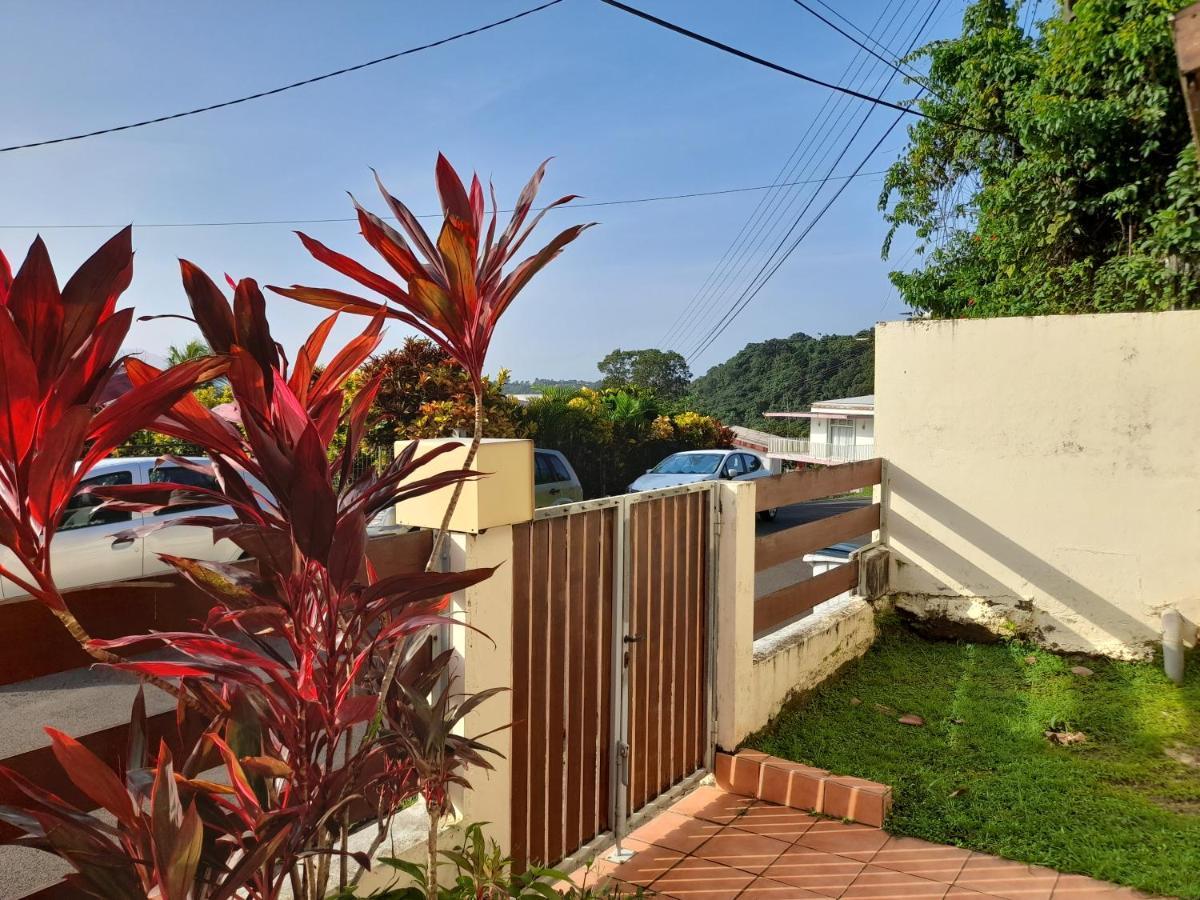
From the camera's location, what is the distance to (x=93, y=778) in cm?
122

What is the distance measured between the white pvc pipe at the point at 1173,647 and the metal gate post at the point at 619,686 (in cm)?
371

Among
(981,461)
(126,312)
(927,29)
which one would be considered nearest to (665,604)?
(126,312)

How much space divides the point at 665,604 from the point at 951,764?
65.6 inches

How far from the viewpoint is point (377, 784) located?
173cm

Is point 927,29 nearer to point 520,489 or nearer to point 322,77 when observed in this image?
point 322,77

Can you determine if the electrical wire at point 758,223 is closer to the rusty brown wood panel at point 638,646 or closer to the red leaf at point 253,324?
the rusty brown wood panel at point 638,646

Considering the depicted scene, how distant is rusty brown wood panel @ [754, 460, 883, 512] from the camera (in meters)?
4.63

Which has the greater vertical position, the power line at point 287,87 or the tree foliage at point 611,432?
the power line at point 287,87

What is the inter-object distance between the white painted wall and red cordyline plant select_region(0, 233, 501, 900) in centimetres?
505

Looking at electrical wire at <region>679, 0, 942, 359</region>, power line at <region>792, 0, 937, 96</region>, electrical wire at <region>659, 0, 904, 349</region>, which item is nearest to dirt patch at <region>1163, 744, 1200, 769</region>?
electrical wire at <region>659, 0, 904, 349</region>

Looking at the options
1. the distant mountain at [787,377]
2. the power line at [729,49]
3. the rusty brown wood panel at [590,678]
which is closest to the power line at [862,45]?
the power line at [729,49]

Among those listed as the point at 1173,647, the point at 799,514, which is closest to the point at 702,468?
the point at 799,514

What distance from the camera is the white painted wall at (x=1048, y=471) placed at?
5320 mm

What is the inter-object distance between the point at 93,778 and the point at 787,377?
5960 cm
